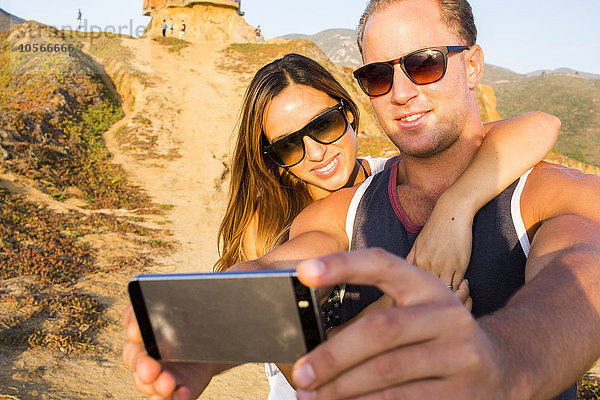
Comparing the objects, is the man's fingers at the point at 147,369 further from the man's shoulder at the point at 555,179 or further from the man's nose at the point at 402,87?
the man's nose at the point at 402,87

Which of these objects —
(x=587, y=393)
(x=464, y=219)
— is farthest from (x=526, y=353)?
(x=587, y=393)

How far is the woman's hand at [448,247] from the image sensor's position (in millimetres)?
2008

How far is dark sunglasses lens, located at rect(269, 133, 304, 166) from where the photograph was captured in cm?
362

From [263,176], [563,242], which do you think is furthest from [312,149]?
[563,242]

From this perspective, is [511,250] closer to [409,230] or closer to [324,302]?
[409,230]

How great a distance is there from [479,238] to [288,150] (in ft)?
6.50

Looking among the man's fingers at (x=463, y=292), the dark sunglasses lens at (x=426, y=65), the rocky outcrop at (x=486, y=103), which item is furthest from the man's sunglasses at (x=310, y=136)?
the rocky outcrop at (x=486, y=103)

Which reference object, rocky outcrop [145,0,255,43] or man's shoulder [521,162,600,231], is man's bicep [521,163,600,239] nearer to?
man's shoulder [521,162,600,231]

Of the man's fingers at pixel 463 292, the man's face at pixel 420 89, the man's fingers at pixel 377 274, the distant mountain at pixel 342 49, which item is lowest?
the man's fingers at pixel 463 292

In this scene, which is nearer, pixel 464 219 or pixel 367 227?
pixel 464 219

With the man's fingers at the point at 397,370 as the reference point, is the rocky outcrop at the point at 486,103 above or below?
above

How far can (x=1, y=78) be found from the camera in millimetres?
21438

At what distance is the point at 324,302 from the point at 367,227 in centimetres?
52

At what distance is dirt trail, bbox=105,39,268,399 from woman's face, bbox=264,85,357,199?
369cm
